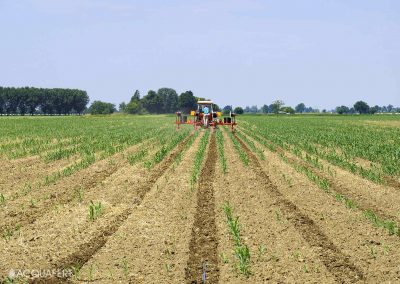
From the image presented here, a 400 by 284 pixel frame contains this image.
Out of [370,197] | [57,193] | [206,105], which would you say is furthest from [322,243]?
[206,105]

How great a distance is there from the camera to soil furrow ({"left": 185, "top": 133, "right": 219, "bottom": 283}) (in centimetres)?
584

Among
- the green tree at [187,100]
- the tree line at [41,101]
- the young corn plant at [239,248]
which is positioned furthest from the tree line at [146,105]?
the young corn plant at [239,248]

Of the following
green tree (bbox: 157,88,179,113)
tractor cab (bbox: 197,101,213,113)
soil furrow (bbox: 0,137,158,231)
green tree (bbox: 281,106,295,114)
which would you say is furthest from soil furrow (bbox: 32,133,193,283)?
green tree (bbox: 281,106,295,114)

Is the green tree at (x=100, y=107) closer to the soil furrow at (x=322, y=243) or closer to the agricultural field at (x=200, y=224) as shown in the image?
the agricultural field at (x=200, y=224)

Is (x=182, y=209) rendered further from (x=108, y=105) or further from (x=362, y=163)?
(x=108, y=105)

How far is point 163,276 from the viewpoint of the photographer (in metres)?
5.87

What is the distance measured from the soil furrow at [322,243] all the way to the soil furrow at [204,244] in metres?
1.43

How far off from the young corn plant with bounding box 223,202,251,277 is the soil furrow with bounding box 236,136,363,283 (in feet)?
3.35

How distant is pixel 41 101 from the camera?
144500 millimetres

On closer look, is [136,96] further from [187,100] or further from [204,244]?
[204,244]

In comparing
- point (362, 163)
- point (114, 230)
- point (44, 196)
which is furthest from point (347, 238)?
point (362, 163)

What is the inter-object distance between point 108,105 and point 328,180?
160 metres

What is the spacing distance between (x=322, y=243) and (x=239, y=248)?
142 cm

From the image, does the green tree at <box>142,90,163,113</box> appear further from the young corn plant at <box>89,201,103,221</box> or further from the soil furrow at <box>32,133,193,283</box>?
the young corn plant at <box>89,201,103,221</box>
